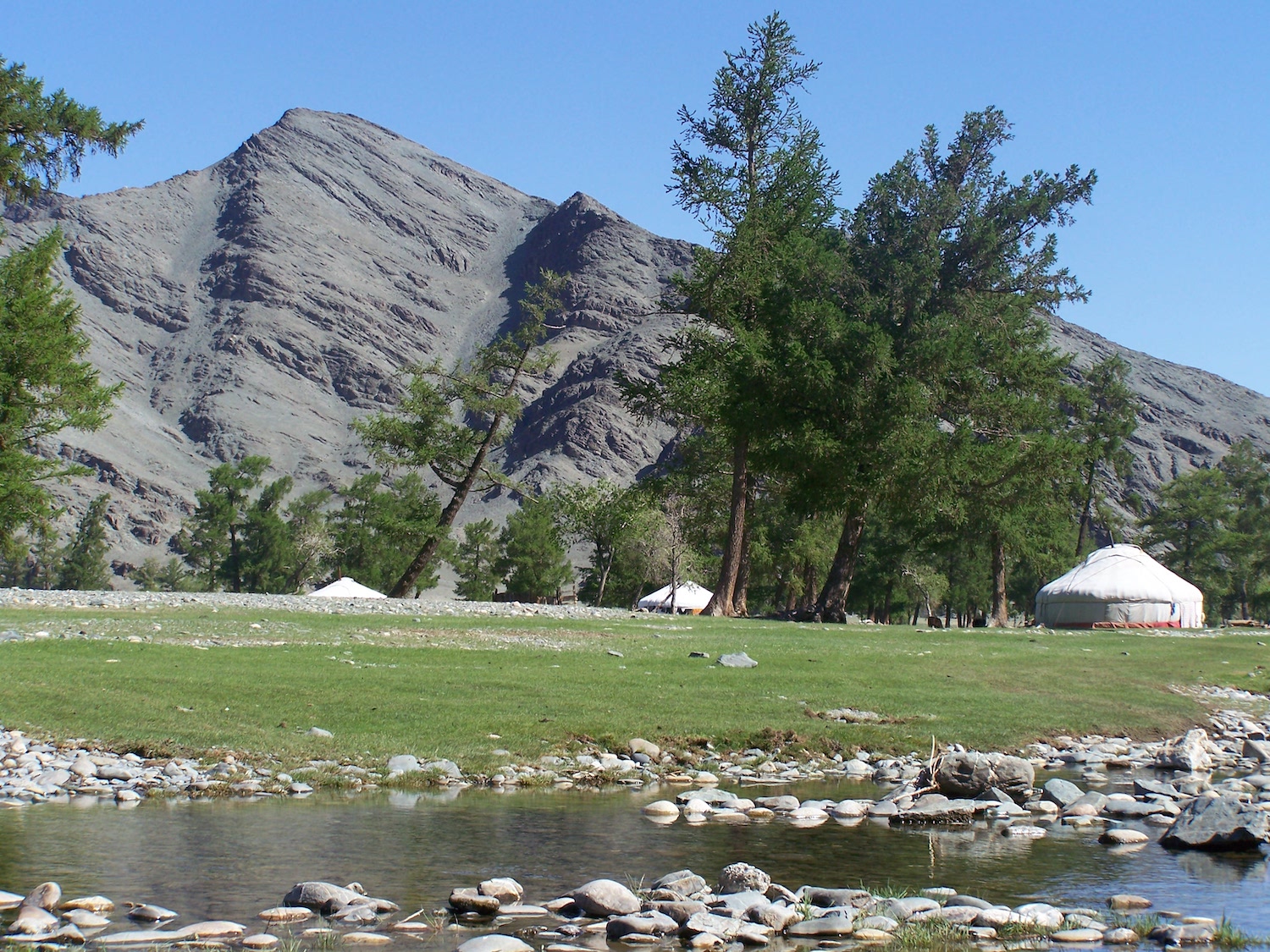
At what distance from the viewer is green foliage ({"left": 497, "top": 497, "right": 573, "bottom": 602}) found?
10562cm

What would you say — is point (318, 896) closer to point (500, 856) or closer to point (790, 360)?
point (500, 856)

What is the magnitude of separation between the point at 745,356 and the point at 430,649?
21473mm

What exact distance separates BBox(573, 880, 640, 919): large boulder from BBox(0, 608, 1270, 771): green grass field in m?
5.88

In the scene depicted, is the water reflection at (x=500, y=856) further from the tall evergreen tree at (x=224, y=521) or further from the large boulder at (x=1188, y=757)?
the tall evergreen tree at (x=224, y=521)

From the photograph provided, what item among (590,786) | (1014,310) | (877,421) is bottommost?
(590,786)

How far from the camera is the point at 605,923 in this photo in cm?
761

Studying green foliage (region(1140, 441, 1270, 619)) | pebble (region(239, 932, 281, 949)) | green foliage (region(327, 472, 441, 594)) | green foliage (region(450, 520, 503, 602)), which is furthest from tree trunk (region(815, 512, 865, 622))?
green foliage (region(1140, 441, 1270, 619))

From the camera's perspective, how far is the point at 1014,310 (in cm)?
4472

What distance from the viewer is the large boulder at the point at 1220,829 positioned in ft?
35.2

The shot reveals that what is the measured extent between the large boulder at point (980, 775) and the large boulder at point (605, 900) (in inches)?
257

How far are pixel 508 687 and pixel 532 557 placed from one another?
293 ft

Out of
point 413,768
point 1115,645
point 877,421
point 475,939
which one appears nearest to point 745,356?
point 877,421

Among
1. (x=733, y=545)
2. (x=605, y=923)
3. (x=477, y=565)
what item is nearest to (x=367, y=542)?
(x=477, y=565)

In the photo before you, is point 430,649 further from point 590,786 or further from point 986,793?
point 986,793
